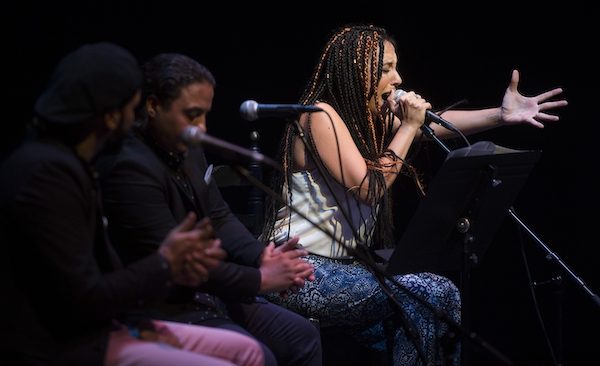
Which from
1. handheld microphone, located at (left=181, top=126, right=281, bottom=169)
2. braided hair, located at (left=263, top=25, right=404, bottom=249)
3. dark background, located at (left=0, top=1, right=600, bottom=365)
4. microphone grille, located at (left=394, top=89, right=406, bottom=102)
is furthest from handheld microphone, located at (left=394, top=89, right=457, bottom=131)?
handheld microphone, located at (left=181, top=126, right=281, bottom=169)

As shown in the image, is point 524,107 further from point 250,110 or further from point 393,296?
point 250,110

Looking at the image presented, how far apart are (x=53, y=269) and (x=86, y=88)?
0.41 m

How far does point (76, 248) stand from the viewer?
185 centimetres

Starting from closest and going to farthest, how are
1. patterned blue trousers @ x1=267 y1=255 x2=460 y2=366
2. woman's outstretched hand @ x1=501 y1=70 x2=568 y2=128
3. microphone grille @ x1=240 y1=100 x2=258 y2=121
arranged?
microphone grille @ x1=240 y1=100 x2=258 y2=121 → patterned blue trousers @ x1=267 y1=255 x2=460 y2=366 → woman's outstretched hand @ x1=501 y1=70 x2=568 y2=128

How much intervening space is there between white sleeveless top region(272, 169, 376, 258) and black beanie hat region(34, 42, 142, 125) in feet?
4.09

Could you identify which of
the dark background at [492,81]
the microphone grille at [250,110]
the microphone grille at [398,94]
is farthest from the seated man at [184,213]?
the dark background at [492,81]

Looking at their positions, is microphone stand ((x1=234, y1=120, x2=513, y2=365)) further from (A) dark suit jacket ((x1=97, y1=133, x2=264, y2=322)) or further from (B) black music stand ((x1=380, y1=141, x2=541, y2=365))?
(A) dark suit jacket ((x1=97, y1=133, x2=264, y2=322))

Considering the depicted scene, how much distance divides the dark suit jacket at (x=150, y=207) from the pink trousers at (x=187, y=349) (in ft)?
0.56

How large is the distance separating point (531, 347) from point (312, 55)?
1864mm

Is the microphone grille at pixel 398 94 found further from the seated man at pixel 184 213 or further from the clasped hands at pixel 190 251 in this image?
the clasped hands at pixel 190 251

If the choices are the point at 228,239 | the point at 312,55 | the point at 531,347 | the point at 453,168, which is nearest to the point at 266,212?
the point at 228,239

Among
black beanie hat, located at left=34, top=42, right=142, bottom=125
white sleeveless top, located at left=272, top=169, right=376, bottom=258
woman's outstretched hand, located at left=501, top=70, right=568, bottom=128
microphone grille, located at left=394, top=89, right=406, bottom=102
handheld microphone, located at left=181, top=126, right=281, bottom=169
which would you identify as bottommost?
white sleeveless top, located at left=272, top=169, right=376, bottom=258

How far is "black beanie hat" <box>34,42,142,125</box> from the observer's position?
1908 millimetres

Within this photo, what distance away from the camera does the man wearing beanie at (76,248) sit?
1832mm
